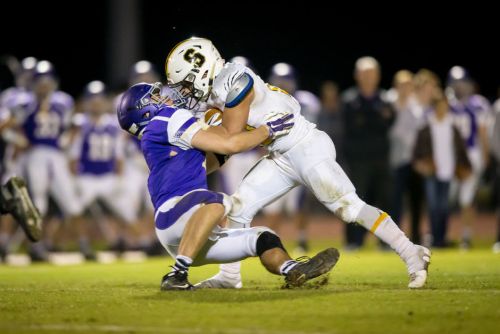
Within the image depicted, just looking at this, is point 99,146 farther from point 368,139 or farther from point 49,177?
point 368,139

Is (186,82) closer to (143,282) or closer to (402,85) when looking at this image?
(143,282)

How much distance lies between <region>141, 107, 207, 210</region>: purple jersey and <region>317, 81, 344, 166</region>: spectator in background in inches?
239

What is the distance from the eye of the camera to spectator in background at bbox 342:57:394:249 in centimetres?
1209

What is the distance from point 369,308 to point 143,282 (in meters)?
2.62

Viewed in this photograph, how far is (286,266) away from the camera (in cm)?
650

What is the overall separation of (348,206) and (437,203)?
18.2 feet

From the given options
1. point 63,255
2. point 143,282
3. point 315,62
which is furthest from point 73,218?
point 315,62

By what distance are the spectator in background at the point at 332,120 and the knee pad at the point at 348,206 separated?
582 cm

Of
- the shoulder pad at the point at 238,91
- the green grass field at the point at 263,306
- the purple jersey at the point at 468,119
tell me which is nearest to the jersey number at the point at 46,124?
the green grass field at the point at 263,306

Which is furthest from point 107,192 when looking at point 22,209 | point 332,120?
point 22,209

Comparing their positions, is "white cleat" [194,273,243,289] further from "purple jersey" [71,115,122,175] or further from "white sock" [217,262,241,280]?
"purple jersey" [71,115,122,175]

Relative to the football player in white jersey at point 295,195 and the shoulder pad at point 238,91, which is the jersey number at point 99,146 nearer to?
the football player in white jersey at point 295,195

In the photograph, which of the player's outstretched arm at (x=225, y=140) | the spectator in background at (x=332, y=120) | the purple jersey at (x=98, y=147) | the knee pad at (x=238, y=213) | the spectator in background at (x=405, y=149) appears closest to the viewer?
the player's outstretched arm at (x=225, y=140)

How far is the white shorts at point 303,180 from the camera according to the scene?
6.85 metres
